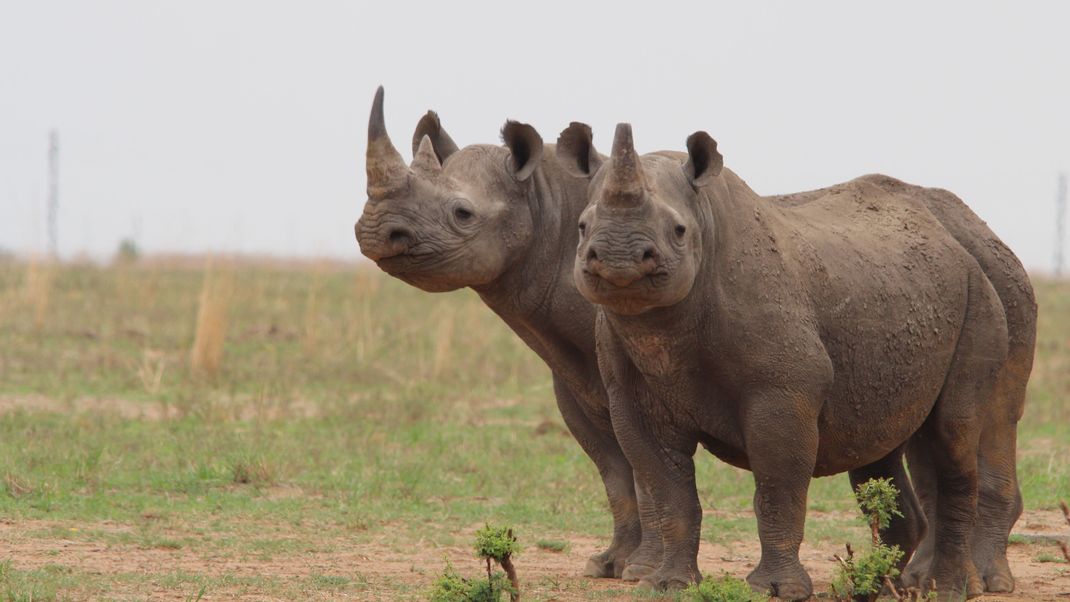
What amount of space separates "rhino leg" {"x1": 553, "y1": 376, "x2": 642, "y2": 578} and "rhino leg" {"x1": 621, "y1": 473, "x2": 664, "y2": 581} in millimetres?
313

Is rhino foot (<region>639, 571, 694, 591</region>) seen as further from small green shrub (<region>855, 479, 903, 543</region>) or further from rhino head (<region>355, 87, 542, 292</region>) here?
rhino head (<region>355, 87, 542, 292</region>)

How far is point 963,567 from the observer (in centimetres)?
668

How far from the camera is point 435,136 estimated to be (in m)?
7.28

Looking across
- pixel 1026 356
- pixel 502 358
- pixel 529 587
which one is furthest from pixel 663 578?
pixel 502 358

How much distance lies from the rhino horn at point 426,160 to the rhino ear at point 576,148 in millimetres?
714

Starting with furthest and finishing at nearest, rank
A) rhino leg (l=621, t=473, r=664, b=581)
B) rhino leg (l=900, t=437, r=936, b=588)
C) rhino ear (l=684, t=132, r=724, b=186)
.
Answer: rhino leg (l=900, t=437, r=936, b=588)
rhino leg (l=621, t=473, r=664, b=581)
rhino ear (l=684, t=132, r=724, b=186)

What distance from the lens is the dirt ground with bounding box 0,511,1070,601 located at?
6.55 m

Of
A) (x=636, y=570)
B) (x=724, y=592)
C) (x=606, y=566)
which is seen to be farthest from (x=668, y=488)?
(x=606, y=566)

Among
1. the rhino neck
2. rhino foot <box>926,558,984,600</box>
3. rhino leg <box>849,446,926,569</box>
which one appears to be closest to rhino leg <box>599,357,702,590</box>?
the rhino neck

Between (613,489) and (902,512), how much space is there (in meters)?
1.35

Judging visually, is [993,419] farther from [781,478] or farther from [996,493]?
[781,478]

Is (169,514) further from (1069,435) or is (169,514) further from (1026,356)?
(1069,435)

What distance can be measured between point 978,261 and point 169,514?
176 inches

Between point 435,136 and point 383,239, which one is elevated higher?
point 435,136
